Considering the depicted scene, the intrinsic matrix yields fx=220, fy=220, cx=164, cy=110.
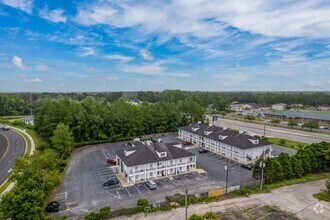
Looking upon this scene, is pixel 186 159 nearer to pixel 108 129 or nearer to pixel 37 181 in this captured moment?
pixel 37 181

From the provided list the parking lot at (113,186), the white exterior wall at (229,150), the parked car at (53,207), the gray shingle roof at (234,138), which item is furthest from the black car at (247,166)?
the parked car at (53,207)

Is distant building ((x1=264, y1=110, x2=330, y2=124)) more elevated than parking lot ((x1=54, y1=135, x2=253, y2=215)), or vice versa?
distant building ((x1=264, y1=110, x2=330, y2=124))

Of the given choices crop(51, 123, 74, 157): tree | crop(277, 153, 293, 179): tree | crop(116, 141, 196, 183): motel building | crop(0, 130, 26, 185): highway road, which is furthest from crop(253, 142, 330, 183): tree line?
crop(0, 130, 26, 185): highway road

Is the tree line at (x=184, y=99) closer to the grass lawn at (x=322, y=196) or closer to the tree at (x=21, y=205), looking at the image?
the grass lawn at (x=322, y=196)

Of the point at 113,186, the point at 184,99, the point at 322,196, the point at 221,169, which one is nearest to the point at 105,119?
the point at 113,186

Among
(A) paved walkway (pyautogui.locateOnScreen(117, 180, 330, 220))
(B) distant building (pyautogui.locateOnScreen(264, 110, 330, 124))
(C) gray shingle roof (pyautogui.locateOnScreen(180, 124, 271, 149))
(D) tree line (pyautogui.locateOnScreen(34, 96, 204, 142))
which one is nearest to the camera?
(A) paved walkway (pyautogui.locateOnScreen(117, 180, 330, 220))

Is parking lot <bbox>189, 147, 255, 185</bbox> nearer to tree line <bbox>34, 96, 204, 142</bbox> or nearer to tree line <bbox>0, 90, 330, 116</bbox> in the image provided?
tree line <bbox>34, 96, 204, 142</bbox>
